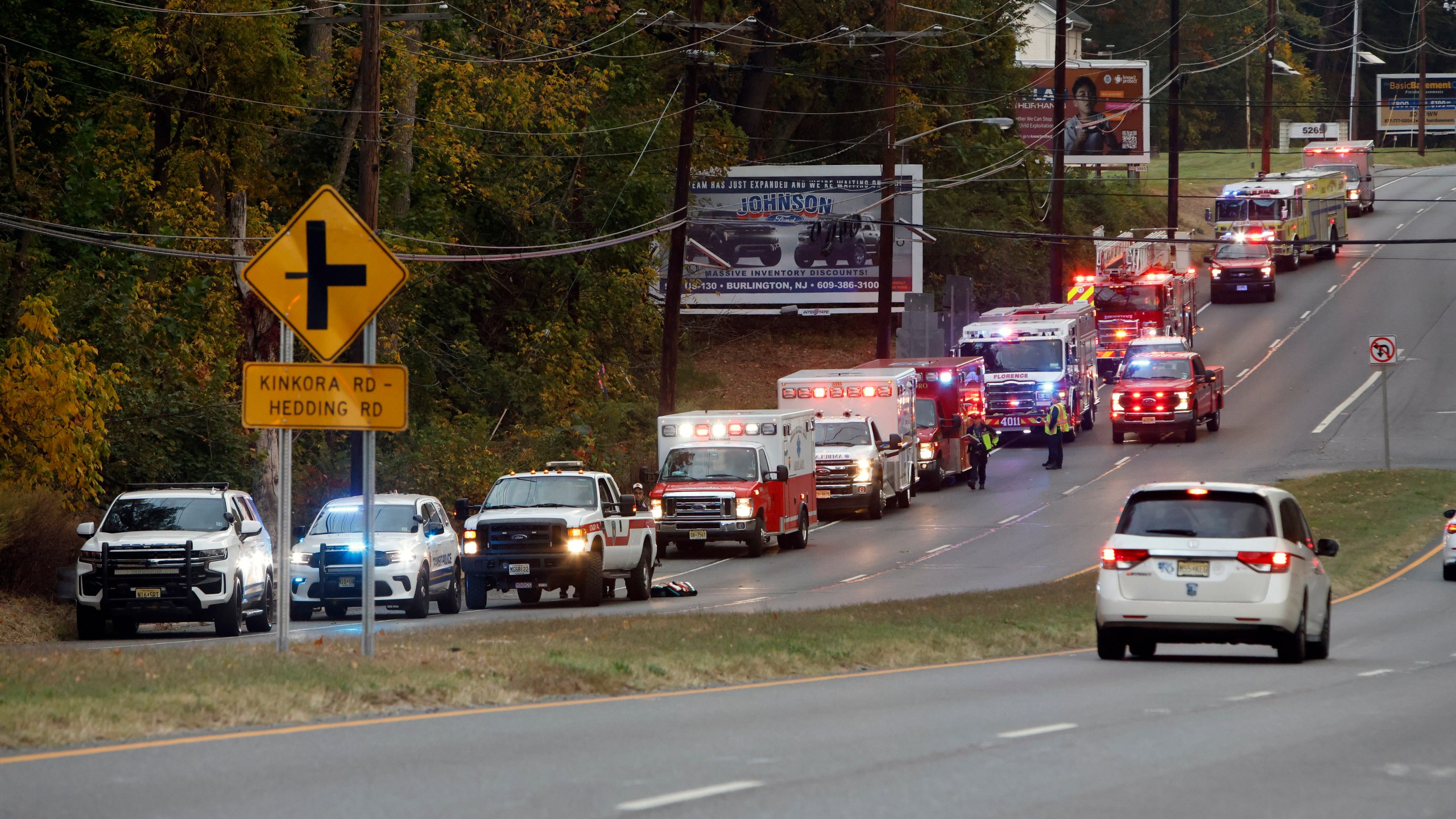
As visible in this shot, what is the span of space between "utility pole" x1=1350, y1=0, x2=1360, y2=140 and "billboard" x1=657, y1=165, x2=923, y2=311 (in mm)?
65982

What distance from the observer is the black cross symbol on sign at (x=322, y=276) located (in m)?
14.9

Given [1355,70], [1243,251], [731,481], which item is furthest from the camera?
[1355,70]

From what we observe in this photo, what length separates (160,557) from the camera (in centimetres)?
2405

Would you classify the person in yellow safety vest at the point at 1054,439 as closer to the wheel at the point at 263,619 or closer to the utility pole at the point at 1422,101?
the wheel at the point at 263,619

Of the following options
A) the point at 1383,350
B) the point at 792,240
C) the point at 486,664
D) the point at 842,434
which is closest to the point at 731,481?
the point at 842,434

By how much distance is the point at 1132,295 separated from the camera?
193 feet

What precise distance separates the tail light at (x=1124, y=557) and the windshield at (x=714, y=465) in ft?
58.3

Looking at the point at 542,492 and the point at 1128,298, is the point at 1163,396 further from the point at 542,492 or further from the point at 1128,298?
the point at 542,492

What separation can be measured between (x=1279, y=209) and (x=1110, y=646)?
189 ft

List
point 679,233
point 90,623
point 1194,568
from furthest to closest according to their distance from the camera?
point 679,233 < point 90,623 < point 1194,568

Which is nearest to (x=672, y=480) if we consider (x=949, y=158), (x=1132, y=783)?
(x=1132, y=783)

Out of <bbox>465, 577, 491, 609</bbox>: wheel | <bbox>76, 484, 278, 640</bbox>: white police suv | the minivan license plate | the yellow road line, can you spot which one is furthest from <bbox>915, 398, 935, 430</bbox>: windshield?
the minivan license plate

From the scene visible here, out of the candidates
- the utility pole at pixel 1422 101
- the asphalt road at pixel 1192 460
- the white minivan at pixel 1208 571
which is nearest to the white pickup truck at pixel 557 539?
the asphalt road at pixel 1192 460

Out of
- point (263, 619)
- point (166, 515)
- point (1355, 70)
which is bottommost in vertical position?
point (263, 619)
